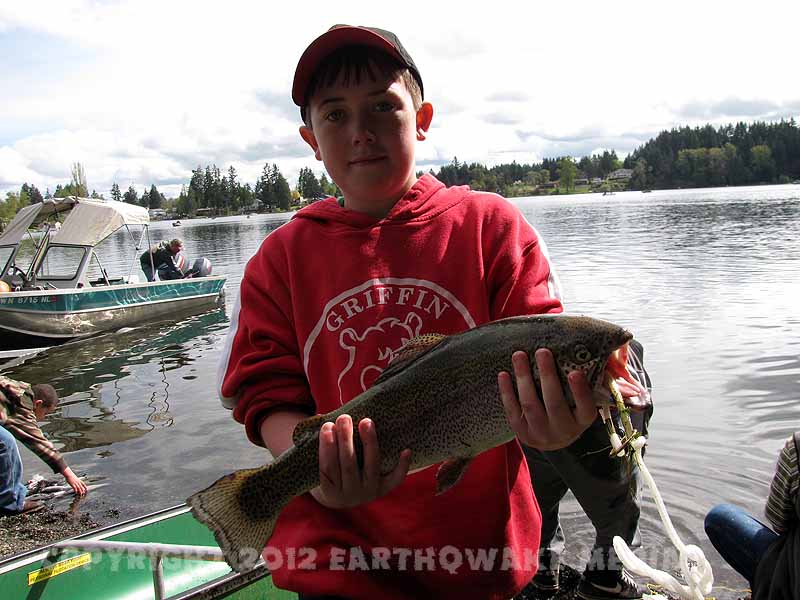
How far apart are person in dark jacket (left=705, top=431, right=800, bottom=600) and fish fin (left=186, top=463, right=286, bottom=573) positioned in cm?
227

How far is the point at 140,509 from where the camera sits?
31.2 feet

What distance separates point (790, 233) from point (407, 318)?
138ft

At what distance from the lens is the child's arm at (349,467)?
239 cm

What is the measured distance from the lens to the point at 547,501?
443 centimetres

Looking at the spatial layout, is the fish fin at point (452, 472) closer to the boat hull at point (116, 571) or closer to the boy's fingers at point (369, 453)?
the boy's fingers at point (369, 453)

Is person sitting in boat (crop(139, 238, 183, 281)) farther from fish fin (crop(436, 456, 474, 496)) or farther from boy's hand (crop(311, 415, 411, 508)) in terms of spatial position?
fish fin (crop(436, 456, 474, 496))

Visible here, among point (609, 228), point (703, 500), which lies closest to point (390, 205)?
point (703, 500)

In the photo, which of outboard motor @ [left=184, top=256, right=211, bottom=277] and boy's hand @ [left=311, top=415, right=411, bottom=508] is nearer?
boy's hand @ [left=311, top=415, right=411, bottom=508]

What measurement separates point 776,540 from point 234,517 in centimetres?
265

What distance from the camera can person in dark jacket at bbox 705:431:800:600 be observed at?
2891 mm

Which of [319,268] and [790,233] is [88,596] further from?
[790,233]

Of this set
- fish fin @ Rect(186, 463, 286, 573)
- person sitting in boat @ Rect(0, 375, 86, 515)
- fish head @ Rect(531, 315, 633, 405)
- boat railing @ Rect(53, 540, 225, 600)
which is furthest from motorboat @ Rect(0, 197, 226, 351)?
fish head @ Rect(531, 315, 633, 405)

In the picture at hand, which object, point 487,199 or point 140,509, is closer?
point 487,199

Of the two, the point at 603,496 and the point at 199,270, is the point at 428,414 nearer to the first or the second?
Result: the point at 603,496
